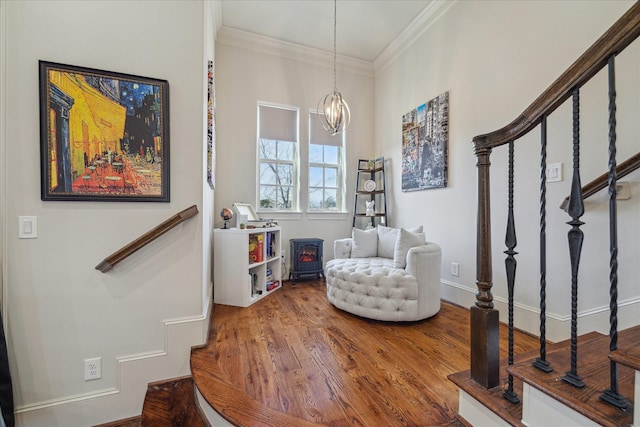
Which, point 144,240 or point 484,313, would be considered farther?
point 144,240

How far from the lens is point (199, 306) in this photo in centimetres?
189

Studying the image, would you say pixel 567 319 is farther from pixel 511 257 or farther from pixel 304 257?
pixel 304 257

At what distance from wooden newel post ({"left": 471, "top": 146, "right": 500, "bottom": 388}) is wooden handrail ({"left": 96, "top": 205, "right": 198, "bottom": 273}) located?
→ 66.5 inches

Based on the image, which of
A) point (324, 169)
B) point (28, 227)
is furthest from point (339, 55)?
point (28, 227)

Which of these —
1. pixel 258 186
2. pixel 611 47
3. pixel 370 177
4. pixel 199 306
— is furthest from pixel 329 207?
pixel 611 47

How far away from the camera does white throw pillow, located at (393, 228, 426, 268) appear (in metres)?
2.54

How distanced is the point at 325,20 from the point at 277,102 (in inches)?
45.3

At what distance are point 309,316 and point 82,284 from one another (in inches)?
66.9

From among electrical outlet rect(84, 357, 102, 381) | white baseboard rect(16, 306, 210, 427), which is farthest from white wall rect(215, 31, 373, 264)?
electrical outlet rect(84, 357, 102, 381)

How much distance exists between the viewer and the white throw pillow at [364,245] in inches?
128

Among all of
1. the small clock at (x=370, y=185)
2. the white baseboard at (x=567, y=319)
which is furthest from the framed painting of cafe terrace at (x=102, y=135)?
the small clock at (x=370, y=185)

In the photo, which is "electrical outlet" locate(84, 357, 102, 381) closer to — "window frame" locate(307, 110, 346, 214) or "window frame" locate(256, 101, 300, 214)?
"window frame" locate(256, 101, 300, 214)

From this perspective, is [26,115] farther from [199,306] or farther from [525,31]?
[525,31]

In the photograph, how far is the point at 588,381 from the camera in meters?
A: 0.98
